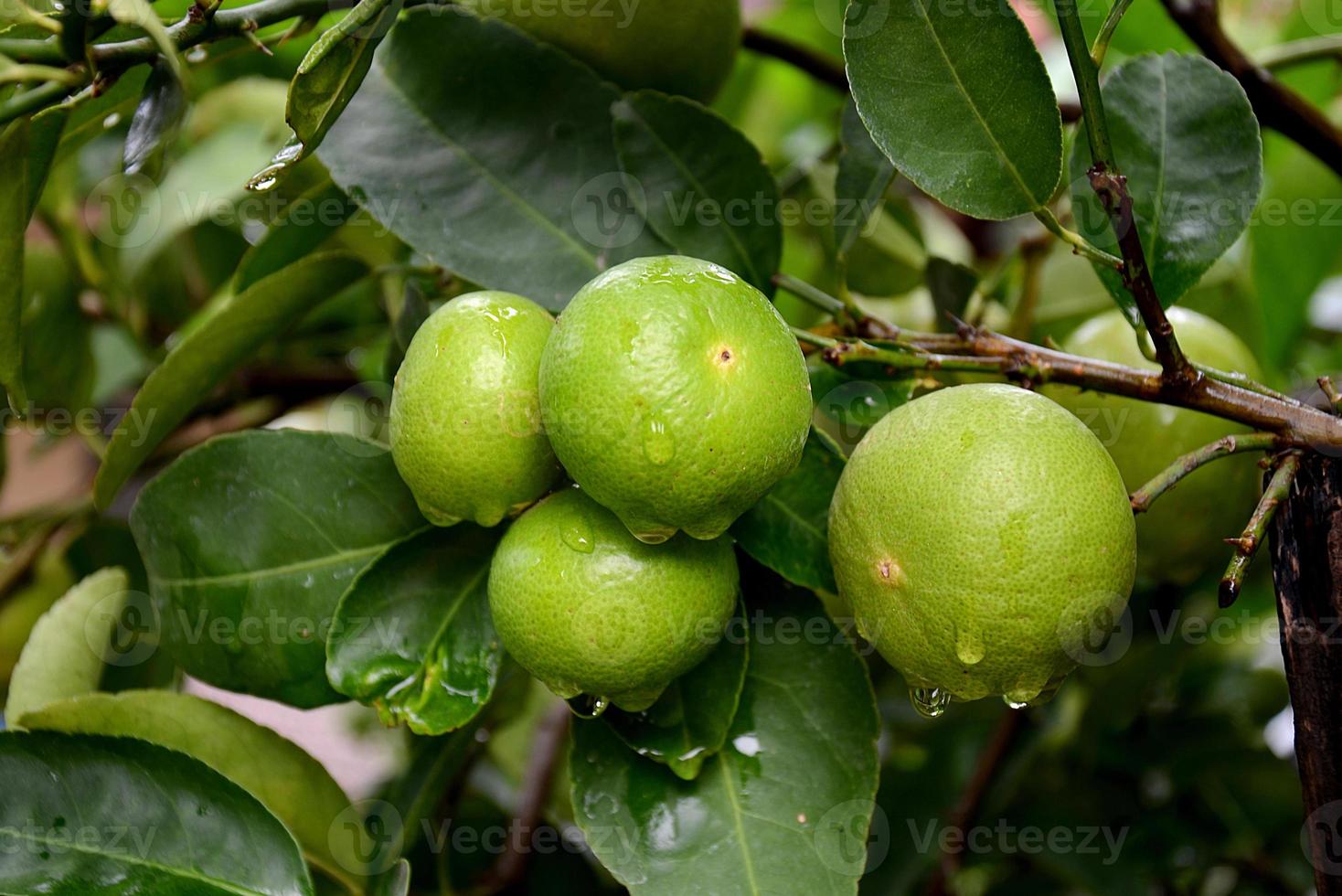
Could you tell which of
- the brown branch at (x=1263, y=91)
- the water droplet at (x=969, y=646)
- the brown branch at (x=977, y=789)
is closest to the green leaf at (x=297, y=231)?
the water droplet at (x=969, y=646)

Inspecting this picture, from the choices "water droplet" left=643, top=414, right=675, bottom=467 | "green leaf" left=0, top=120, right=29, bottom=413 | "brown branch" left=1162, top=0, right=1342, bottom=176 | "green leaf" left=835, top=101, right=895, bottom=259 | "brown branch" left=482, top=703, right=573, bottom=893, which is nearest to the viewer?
"water droplet" left=643, top=414, right=675, bottom=467

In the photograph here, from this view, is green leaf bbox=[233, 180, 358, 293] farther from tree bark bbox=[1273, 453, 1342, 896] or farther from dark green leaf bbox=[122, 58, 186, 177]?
tree bark bbox=[1273, 453, 1342, 896]

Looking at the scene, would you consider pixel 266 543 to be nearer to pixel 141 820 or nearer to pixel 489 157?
pixel 141 820

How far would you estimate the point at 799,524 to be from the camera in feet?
2.26

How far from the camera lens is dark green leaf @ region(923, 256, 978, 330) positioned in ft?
2.86

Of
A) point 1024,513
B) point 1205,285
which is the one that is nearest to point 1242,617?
point 1205,285

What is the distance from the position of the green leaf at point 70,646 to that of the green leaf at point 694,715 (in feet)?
1.51

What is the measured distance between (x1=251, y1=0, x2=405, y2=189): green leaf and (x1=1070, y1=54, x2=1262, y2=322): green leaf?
0.45 meters

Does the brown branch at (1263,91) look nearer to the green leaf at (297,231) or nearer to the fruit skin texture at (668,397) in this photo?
the fruit skin texture at (668,397)

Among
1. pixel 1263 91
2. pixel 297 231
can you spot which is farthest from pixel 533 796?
pixel 1263 91

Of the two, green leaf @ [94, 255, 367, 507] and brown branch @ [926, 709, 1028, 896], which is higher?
green leaf @ [94, 255, 367, 507]

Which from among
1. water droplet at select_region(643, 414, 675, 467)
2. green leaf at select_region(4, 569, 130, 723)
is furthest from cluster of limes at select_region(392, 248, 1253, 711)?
green leaf at select_region(4, 569, 130, 723)

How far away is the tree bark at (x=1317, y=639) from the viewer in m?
0.58

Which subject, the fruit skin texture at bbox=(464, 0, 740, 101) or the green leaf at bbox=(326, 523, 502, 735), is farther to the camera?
the fruit skin texture at bbox=(464, 0, 740, 101)
